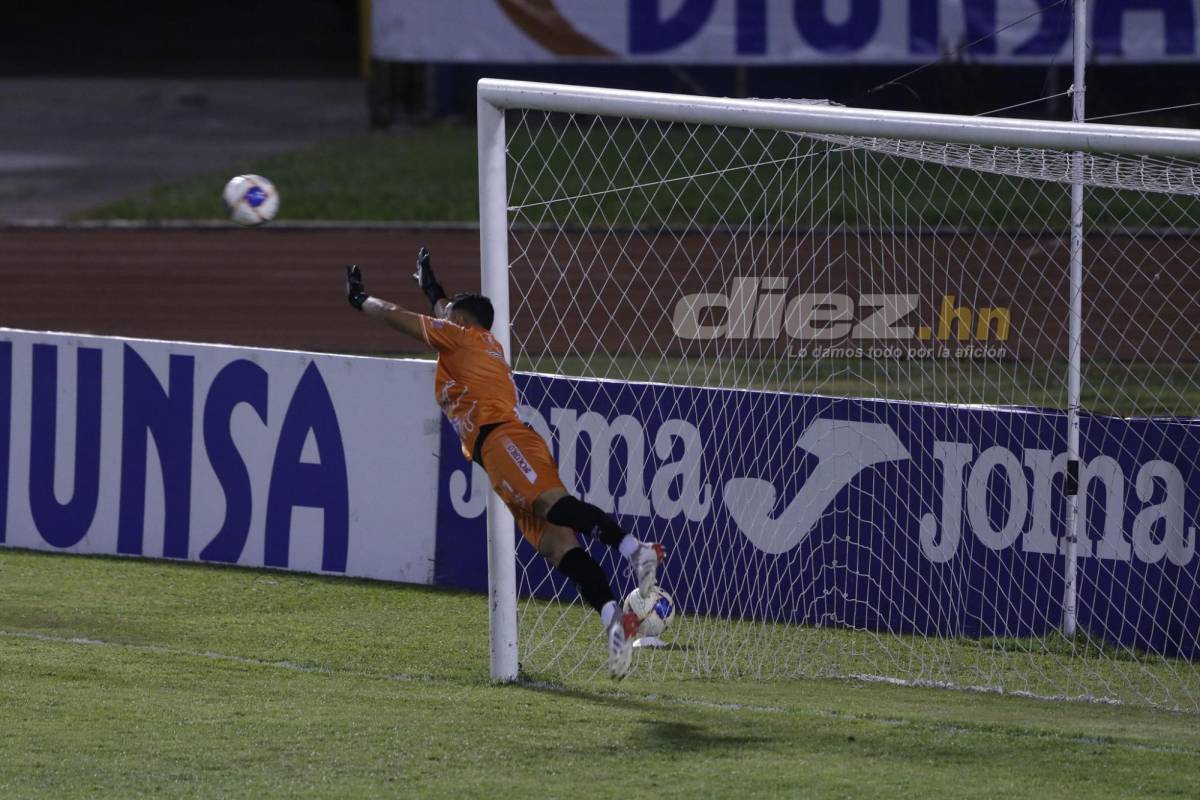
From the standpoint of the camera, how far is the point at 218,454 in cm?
946

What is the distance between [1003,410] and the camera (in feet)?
27.0

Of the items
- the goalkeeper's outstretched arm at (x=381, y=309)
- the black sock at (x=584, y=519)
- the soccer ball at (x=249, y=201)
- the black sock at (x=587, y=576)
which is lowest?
the black sock at (x=587, y=576)

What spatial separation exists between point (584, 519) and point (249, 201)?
3.13m

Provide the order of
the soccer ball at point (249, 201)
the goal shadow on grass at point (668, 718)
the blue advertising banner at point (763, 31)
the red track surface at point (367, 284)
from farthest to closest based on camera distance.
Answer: the blue advertising banner at point (763, 31)
the red track surface at point (367, 284)
the soccer ball at point (249, 201)
the goal shadow on grass at point (668, 718)

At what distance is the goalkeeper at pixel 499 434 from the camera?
271 inches

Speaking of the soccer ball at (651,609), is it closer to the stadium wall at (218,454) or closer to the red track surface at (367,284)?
the stadium wall at (218,454)

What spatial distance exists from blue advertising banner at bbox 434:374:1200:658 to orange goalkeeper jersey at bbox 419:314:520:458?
1702 millimetres

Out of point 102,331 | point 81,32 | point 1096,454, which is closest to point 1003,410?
point 1096,454

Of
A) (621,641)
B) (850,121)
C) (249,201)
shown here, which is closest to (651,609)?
(621,641)

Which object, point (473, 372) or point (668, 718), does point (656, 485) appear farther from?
point (668, 718)

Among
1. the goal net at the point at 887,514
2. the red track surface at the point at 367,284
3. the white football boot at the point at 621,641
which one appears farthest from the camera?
the red track surface at the point at 367,284

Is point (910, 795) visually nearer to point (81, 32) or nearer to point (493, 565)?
point (493, 565)

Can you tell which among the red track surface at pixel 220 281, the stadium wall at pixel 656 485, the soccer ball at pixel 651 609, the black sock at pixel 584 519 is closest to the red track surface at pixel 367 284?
the red track surface at pixel 220 281

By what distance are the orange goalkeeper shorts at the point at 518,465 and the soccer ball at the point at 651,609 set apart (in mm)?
542
